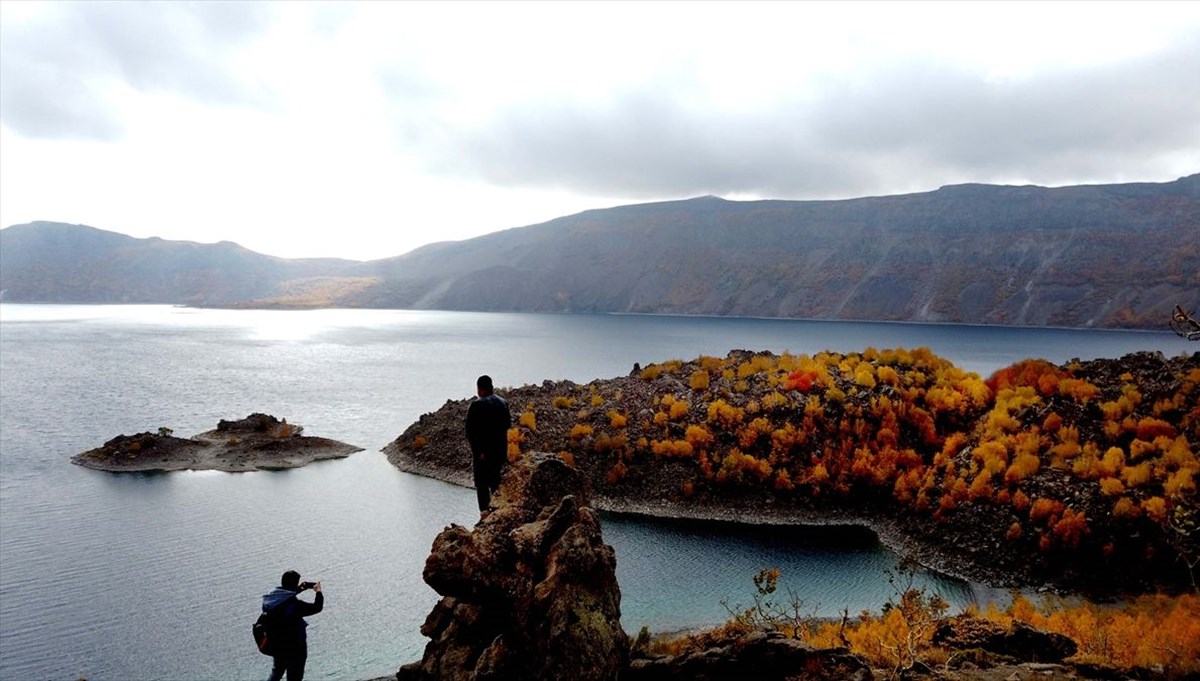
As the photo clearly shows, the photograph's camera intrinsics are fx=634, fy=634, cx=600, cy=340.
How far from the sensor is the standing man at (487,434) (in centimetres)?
1189

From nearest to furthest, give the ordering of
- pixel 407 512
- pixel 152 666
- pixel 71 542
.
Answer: pixel 152 666 < pixel 71 542 < pixel 407 512

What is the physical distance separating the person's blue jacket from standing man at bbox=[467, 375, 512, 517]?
338 centimetres

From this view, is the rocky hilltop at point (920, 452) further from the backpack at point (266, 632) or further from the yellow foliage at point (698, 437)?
the backpack at point (266, 632)

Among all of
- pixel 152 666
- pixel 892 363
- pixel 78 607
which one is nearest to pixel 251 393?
pixel 78 607

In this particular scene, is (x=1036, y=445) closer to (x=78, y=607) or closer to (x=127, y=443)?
(x=78, y=607)

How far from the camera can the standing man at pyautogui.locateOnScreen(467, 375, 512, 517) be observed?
11.9 metres

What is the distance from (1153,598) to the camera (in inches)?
959

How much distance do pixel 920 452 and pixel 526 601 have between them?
34733 millimetres

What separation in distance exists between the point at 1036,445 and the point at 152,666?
3915 cm

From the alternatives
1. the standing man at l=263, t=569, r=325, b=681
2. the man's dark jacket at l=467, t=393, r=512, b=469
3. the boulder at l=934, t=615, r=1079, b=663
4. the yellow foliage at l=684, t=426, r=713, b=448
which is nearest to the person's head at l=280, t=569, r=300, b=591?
the standing man at l=263, t=569, r=325, b=681

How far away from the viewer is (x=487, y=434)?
39.9 feet

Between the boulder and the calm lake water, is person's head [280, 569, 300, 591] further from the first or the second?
the boulder

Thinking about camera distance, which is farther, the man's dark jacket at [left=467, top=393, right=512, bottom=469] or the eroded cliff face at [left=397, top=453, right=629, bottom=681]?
the man's dark jacket at [left=467, top=393, right=512, bottom=469]

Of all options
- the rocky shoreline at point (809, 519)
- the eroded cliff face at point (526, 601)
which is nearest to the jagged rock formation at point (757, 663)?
the eroded cliff face at point (526, 601)
